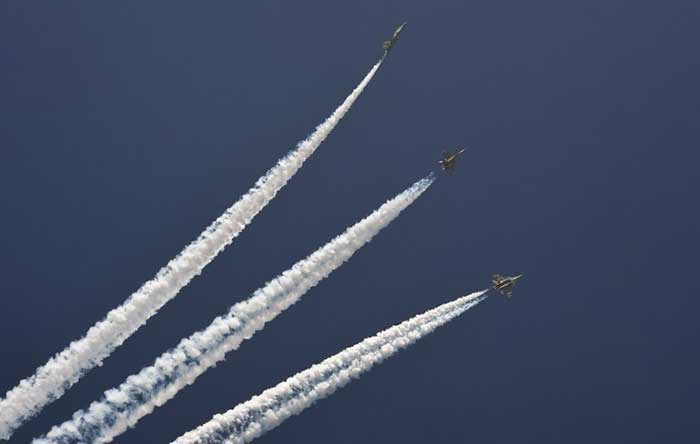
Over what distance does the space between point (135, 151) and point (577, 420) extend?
24.3 meters

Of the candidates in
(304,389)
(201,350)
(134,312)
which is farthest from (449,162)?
(134,312)

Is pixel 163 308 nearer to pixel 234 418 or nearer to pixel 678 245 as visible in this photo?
pixel 234 418

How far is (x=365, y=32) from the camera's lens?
3859 centimetres

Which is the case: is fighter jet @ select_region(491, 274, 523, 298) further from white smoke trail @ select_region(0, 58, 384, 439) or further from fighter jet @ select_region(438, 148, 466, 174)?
white smoke trail @ select_region(0, 58, 384, 439)

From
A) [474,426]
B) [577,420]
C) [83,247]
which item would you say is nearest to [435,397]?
[474,426]

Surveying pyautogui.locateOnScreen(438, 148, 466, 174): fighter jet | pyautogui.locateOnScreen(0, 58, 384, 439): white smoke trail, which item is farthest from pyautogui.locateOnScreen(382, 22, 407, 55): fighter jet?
pyautogui.locateOnScreen(438, 148, 466, 174): fighter jet

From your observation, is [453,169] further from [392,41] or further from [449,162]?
[392,41]

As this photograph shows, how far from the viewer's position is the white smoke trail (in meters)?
30.4

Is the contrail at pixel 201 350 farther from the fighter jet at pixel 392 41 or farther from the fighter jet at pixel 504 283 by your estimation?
the fighter jet at pixel 392 41

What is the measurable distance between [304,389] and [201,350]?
4.33 m

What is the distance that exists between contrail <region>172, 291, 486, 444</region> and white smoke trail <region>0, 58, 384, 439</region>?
4.75 meters

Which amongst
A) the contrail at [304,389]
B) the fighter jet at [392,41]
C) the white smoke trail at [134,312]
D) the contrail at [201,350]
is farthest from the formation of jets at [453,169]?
the contrail at [201,350]

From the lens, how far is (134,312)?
31.7 m

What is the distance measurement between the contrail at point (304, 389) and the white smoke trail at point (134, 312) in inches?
187
